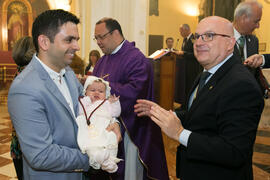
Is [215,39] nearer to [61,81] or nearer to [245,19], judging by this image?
[61,81]

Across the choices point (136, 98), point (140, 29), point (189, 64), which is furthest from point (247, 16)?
point (140, 29)

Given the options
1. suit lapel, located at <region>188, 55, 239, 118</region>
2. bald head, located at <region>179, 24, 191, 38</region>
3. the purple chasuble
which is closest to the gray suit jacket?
suit lapel, located at <region>188, 55, 239, 118</region>

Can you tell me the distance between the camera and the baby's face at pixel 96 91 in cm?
212

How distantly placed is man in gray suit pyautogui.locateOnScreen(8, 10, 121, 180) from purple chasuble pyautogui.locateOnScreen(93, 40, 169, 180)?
3.67 ft

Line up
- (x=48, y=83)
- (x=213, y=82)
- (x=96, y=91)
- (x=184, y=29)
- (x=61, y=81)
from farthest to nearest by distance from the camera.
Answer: (x=184, y=29)
(x=96, y=91)
(x=61, y=81)
(x=213, y=82)
(x=48, y=83)

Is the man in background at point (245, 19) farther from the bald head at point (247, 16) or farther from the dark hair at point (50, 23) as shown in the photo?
the dark hair at point (50, 23)

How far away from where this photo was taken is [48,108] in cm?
148

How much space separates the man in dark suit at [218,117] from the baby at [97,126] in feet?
1.15

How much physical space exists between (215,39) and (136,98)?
4.41 feet

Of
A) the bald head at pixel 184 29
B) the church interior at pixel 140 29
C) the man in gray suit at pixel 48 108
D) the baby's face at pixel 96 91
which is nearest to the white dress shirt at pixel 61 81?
the man in gray suit at pixel 48 108

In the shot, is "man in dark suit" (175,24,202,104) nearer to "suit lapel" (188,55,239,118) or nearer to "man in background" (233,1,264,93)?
"man in background" (233,1,264,93)

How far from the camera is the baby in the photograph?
1.60 meters

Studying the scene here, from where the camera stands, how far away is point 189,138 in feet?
5.11

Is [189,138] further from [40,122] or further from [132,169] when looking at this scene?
[132,169]
